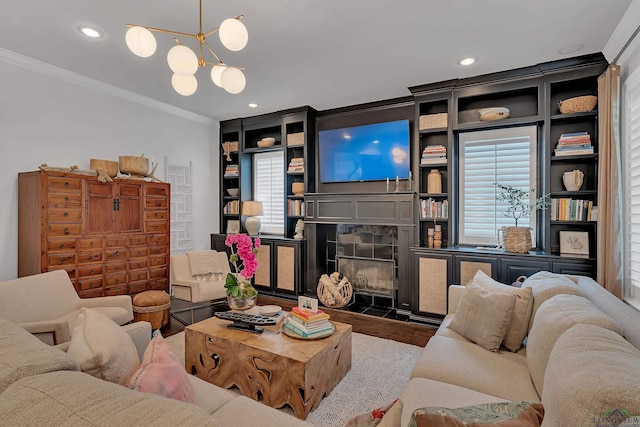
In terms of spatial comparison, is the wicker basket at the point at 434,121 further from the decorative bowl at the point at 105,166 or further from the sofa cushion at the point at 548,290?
the decorative bowl at the point at 105,166

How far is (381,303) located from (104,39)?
167 inches

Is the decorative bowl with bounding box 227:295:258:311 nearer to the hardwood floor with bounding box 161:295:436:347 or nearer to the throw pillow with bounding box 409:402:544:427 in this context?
the hardwood floor with bounding box 161:295:436:347

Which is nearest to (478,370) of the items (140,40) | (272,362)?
(272,362)

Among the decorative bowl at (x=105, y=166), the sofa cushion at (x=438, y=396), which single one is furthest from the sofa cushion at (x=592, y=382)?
the decorative bowl at (x=105, y=166)

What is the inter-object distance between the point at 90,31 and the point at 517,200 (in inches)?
174

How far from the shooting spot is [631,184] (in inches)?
102

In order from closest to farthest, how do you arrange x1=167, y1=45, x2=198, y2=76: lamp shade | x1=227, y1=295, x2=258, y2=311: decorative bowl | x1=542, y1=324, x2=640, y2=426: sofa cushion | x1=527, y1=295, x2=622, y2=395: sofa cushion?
1. x1=542, y1=324, x2=640, y2=426: sofa cushion
2. x1=527, y1=295, x2=622, y2=395: sofa cushion
3. x1=167, y1=45, x2=198, y2=76: lamp shade
4. x1=227, y1=295, x2=258, y2=311: decorative bowl

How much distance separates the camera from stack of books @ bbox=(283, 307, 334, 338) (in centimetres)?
226

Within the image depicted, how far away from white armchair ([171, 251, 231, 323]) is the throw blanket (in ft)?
0.11

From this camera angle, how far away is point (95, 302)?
2848 millimetres

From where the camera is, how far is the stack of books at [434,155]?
12.9 feet

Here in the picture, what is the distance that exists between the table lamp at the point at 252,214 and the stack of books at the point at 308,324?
2.84m

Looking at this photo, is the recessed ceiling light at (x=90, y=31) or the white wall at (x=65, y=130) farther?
the white wall at (x=65, y=130)

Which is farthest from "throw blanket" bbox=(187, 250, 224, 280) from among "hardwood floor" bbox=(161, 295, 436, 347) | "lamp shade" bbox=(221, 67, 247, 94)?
"lamp shade" bbox=(221, 67, 247, 94)
